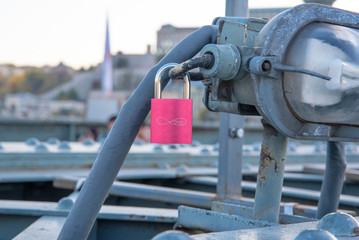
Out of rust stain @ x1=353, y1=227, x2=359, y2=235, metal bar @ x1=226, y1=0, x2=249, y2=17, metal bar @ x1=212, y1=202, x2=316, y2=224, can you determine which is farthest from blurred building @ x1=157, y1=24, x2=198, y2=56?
rust stain @ x1=353, y1=227, x2=359, y2=235

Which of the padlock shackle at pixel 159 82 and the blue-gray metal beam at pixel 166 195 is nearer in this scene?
the padlock shackle at pixel 159 82

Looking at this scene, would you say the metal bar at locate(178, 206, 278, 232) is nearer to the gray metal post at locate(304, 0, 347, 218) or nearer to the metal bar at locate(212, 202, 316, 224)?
the metal bar at locate(212, 202, 316, 224)

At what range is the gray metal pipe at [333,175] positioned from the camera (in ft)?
6.79

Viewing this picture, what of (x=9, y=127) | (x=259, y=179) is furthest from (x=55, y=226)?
(x=9, y=127)

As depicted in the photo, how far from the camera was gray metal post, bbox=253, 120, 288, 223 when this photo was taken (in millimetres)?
1732

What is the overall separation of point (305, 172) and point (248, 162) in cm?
69

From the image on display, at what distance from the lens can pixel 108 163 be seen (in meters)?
1.46

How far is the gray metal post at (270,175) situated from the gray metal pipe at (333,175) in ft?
1.27

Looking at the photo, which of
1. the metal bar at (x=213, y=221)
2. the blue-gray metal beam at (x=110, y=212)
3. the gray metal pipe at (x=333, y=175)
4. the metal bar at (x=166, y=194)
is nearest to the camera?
the metal bar at (x=213, y=221)

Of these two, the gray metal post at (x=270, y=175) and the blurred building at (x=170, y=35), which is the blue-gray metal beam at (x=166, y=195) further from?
the gray metal post at (x=270, y=175)

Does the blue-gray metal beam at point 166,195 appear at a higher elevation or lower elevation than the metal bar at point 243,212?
lower

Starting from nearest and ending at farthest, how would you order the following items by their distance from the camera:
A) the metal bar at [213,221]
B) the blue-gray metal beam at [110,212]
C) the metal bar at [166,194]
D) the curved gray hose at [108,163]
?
the curved gray hose at [108,163] → the metal bar at [213,221] → the blue-gray metal beam at [110,212] → the metal bar at [166,194]

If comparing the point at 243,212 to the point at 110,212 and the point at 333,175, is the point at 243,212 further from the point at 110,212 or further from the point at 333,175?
the point at 110,212

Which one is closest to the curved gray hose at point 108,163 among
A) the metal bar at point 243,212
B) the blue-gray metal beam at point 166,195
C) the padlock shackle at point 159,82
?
the padlock shackle at point 159,82
